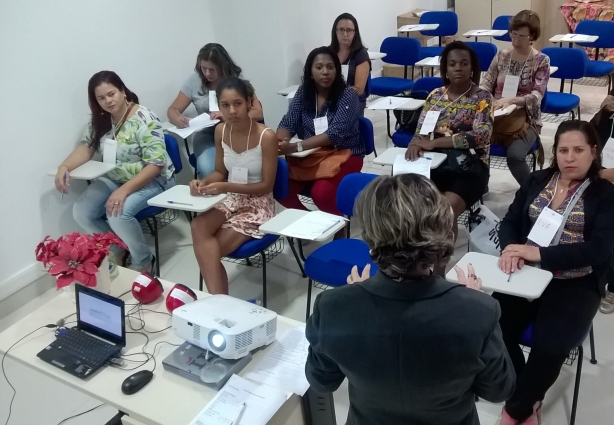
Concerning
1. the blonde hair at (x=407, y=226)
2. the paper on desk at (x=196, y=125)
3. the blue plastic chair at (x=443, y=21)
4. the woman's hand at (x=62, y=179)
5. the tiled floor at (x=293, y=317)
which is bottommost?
the tiled floor at (x=293, y=317)

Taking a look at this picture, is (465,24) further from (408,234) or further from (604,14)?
(408,234)

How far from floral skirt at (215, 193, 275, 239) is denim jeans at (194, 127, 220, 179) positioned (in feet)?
2.76

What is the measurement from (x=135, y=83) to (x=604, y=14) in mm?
5701

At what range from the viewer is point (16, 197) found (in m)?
3.32

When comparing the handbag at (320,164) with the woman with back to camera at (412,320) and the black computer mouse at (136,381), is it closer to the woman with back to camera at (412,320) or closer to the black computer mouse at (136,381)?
the black computer mouse at (136,381)

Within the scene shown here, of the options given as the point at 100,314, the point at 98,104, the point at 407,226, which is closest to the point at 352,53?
the point at 98,104

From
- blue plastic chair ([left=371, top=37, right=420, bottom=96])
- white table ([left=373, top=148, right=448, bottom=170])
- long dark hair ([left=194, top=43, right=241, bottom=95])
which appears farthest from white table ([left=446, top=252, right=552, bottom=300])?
blue plastic chair ([left=371, top=37, right=420, bottom=96])

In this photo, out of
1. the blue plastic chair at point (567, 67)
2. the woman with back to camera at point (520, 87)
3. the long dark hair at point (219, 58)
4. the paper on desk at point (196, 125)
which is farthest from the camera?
the blue plastic chair at point (567, 67)

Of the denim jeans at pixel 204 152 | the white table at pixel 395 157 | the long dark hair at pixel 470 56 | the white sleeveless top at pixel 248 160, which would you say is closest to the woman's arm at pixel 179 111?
the denim jeans at pixel 204 152

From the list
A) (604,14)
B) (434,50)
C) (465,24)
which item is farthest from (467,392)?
(465,24)

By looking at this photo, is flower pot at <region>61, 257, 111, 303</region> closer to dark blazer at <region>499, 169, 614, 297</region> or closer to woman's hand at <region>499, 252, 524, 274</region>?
woman's hand at <region>499, 252, 524, 274</region>

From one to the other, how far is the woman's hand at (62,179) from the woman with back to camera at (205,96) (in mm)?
903

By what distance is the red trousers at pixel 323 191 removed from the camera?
3301 mm

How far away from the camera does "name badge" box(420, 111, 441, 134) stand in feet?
10.6
